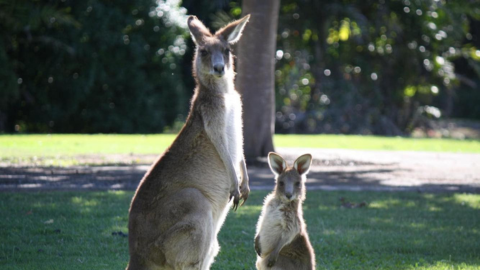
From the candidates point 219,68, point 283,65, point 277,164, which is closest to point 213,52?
point 219,68

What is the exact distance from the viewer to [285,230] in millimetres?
5613

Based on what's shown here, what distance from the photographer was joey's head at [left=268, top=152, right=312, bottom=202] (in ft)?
19.0

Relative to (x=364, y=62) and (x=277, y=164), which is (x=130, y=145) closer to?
(x=364, y=62)

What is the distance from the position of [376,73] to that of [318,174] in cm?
1189

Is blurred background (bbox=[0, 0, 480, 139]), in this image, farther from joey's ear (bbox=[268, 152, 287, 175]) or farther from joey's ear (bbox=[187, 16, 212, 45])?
joey's ear (bbox=[187, 16, 212, 45])

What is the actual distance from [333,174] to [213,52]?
6.91 meters

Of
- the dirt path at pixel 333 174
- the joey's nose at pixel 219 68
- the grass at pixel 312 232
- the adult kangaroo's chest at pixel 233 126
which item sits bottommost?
the dirt path at pixel 333 174

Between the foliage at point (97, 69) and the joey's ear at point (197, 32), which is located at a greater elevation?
the joey's ear at point (197, 32)

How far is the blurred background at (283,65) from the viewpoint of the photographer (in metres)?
20.8

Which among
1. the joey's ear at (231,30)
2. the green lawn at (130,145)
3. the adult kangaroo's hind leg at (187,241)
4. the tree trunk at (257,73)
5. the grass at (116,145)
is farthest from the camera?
the green lawn at (130,145)

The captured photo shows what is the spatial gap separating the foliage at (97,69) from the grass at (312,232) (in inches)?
466

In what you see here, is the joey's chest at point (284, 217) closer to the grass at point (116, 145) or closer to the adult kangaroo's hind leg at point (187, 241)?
the adult kangaroo's hind leg at point (187, 241)

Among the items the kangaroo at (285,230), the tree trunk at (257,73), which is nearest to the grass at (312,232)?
the kangaroo at (285,230)

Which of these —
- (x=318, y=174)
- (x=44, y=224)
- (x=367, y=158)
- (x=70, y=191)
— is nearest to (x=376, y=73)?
(x=367, y=158)
